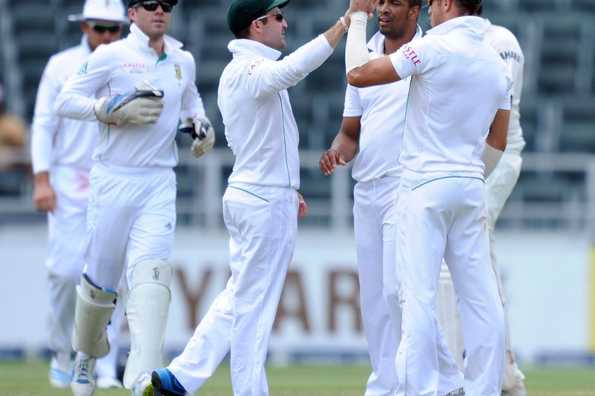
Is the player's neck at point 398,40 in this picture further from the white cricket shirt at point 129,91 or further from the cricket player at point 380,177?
the white cricket shirt at point 129,91

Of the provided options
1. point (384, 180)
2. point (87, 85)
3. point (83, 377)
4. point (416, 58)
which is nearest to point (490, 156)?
point (384, 180)

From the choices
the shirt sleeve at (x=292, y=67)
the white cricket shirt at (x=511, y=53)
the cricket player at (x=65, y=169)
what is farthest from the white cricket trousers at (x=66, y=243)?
the shirt sleeve at (x=292, y=67)

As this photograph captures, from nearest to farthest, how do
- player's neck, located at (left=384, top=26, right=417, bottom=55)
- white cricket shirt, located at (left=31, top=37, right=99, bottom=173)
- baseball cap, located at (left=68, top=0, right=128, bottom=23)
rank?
player's neck, located at (left=384, top=26, right=417, bottom=55) < baseball cap, located at (left=68, top=0, right=128, bottom=23) < white cricket shirt, located at (left=31, top=37, right=99, bottom=173)

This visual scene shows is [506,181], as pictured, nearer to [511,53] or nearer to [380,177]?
[511,53]

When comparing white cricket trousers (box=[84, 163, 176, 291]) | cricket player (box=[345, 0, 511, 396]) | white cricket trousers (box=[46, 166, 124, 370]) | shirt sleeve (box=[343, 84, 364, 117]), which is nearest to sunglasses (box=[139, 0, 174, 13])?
white cricket trousers (box=[84, 163, 176, 291])

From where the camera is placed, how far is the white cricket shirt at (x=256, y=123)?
7.92m

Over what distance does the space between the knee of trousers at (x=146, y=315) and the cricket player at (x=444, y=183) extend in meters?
1.47

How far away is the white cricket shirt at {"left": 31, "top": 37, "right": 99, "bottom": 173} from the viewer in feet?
36.8

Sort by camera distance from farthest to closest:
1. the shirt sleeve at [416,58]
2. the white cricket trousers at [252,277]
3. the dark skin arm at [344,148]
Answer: the dark skin arm at [344,148], the white cricket trousers at [252,277], the shirt sleeve at [416,58]

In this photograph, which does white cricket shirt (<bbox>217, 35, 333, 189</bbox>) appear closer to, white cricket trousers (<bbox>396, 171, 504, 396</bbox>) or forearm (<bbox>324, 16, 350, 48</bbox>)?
forearm (<bbox>324, 16, 350, 48</bbox>)

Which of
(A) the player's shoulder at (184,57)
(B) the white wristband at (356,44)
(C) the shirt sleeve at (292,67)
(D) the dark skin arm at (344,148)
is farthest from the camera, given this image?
(A) the player's shoulder at (184,57)

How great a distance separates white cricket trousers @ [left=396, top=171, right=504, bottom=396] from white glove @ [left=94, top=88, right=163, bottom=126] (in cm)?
181

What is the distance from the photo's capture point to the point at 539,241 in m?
15.1

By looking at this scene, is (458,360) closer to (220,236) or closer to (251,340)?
(251,340)
